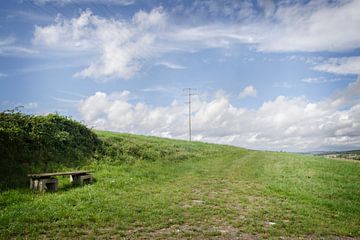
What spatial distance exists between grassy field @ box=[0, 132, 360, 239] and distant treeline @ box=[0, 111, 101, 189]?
7.99 feet

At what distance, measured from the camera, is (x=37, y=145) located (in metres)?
25.4

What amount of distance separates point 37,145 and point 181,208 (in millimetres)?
14588

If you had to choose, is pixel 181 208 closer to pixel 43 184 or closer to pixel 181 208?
pixel 181 208

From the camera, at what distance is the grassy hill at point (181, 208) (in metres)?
12.3

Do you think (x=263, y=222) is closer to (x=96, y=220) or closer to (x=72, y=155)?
(x=96, y=220)

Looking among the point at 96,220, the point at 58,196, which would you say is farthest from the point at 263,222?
the point at 58,196

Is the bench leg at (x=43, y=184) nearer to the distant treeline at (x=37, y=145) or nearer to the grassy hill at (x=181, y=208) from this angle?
the grassy hill at (x=181, y=208)

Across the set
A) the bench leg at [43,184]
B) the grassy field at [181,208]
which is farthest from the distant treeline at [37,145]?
the grassy field at [181,208]

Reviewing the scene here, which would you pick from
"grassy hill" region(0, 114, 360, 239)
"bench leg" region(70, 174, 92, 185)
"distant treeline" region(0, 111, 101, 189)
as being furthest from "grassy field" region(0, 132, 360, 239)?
"distant treeline" region(0, 111, 101, 189)

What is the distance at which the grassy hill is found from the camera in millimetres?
12305

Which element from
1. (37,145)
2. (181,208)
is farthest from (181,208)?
(37,145)

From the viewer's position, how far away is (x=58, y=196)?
16.7m

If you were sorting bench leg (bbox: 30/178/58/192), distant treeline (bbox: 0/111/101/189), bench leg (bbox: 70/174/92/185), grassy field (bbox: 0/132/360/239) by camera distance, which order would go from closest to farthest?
grassy field (bbox: 0/132/360/239) → bench leg (bbox: 30/178/58/192) → bench leg (bbox: 70/174/92/185) → distant treeline (bbox: 0/111/101/189)

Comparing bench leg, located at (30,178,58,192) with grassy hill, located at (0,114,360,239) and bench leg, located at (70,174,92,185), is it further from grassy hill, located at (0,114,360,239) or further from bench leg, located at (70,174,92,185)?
bench leg, located at (70,174,92,185)
